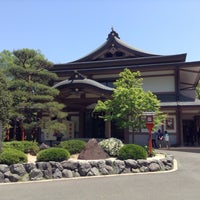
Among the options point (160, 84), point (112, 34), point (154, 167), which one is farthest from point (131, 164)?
point (112, 34)

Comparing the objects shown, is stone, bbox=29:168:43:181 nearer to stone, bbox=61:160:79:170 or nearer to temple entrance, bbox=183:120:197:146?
stone, bbox=61:160:79:170

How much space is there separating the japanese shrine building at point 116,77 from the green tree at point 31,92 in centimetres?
297

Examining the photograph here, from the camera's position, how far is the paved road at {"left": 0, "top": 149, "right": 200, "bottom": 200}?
324 inches

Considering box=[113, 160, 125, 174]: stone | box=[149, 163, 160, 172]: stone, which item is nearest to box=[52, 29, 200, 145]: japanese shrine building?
box=[149, 163, 160, 172]: stone

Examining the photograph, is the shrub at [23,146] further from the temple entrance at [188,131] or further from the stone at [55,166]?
the temple entrance at [188,131]

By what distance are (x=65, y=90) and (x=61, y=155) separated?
1059cm

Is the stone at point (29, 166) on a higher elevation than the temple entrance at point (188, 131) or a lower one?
lower

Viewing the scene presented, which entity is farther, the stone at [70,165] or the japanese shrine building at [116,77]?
the japanese shrine building at [116,77]

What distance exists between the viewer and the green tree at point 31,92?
60.6ft

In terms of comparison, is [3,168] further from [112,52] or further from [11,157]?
[112,52]

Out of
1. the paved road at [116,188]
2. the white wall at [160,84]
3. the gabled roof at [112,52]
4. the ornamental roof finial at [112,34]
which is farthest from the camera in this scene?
the ornamental roof finial at [112,34]

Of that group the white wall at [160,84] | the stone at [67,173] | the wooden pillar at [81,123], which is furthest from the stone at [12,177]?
the white wall at [160,84]

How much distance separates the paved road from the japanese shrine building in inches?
437

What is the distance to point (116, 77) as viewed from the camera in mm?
27141
